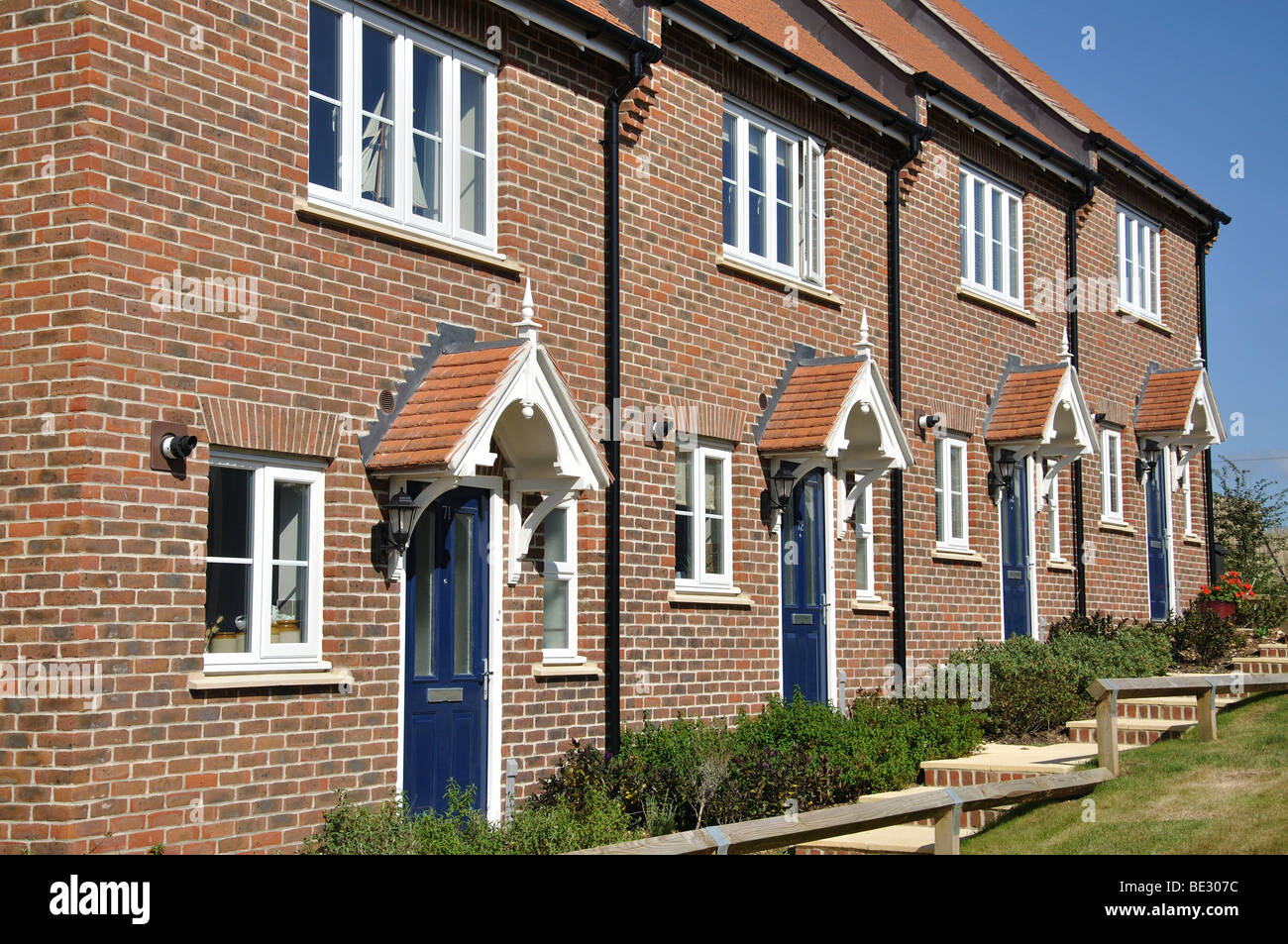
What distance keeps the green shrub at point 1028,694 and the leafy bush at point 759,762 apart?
1.04 m

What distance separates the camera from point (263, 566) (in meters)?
9.94

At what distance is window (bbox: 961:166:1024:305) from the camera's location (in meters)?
19.8

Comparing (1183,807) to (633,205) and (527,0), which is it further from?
(527,0)

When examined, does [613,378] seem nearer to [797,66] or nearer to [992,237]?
[797,66]

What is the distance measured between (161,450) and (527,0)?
5.33 m

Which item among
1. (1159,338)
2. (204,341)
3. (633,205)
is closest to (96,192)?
(204,341)

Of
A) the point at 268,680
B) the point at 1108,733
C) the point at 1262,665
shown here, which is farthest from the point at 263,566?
the point at 1262,665

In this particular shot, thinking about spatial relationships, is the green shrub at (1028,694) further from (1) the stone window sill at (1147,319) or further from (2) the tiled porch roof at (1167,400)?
(1) the stone window sill at (1147,319)

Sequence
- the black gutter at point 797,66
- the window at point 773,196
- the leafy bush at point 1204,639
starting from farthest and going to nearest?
the leafy bush at point 1204,639 → the window at point 773,196 → the black gutter at point 797,66

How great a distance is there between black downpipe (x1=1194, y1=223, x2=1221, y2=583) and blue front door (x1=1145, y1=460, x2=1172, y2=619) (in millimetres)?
2079

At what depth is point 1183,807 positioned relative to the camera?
11664 mm

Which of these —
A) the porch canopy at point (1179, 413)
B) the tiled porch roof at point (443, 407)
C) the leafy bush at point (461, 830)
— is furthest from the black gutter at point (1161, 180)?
the leafy bush at point (461, 830)

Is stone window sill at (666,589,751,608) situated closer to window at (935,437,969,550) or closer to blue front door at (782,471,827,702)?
blue front door at (782,471,827,702)

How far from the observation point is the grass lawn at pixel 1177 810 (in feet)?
34.8
